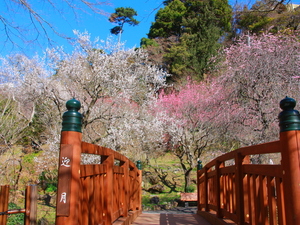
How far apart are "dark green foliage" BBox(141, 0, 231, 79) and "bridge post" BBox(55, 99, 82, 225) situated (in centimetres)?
1863

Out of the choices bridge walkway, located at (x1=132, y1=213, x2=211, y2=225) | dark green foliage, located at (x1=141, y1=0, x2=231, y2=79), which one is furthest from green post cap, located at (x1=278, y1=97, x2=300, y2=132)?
dark green foliage, located at (x1=141, y1=0, x2=231, y2=79)

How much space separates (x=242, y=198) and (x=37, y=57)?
387 inches

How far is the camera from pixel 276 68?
7.84 meters

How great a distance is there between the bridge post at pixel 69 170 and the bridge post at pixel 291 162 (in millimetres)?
1455

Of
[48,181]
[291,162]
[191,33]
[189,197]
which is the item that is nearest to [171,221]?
[291,162]

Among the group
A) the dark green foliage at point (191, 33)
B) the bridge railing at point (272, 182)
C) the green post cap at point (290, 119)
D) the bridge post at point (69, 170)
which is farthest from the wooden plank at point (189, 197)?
the dark green foliage at point (191, 33)

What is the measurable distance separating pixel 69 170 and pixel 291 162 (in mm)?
1519

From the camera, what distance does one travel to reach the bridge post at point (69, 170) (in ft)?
6.06

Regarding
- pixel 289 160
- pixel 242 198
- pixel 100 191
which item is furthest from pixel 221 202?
pixel 289 160

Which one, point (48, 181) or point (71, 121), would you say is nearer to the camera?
point (71, 121)

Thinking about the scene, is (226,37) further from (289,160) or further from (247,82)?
(289,160)

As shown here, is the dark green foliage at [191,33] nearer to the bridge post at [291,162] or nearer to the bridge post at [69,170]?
the bridge post at [291,162]

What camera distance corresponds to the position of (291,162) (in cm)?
175

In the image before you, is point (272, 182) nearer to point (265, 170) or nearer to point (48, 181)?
point (265, 170)
